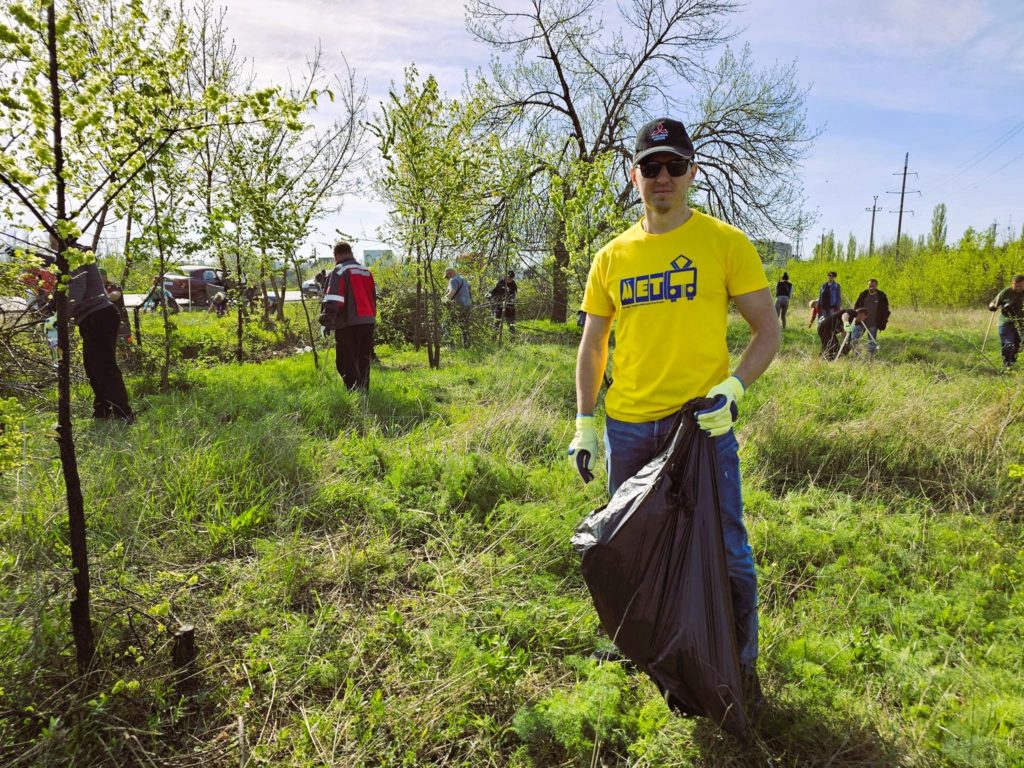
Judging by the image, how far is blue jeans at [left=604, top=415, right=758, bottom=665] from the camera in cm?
182

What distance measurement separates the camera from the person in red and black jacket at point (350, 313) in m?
5.73

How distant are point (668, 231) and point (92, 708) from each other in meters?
2.47

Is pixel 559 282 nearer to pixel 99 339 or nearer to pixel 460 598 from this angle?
pixel 99 339

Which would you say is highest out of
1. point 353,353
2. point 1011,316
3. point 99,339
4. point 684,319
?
point 1011,316

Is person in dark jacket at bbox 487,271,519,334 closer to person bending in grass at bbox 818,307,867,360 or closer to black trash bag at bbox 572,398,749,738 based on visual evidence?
person bending in grass at bbox 818,307,867,360

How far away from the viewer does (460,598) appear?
8.02 feet

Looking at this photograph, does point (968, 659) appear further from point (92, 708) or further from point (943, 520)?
point (92, 708)

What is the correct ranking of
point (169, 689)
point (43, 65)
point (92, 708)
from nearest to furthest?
1. point (43, 65)
2. point (92, 708)
3. point (169, 689)

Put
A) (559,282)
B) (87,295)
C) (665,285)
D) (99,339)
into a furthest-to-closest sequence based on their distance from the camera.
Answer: (559,282)
(99,339)
(87,295)
(665,285)

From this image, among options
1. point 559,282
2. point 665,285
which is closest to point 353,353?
point 665,285

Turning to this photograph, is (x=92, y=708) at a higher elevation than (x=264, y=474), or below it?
below

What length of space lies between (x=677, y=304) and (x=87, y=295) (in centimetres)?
485

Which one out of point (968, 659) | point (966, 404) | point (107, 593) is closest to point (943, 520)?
point (968, 659)

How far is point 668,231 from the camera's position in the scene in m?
1.92
